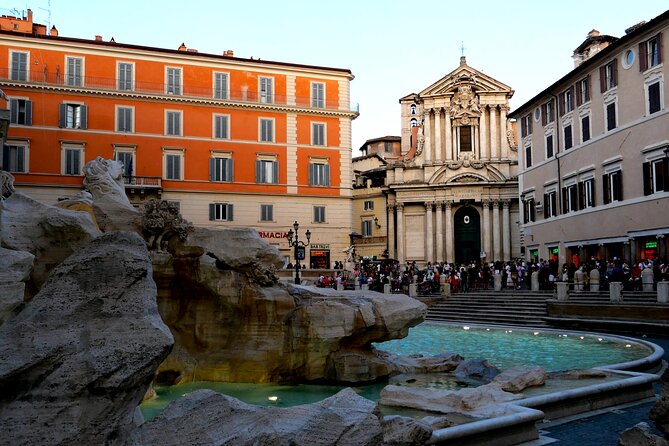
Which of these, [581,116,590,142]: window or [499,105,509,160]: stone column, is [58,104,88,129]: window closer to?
[581,116,590,142]: window

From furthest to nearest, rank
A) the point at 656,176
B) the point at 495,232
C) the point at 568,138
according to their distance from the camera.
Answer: the point at 495,232
the point at 568,138
the point at 656,176

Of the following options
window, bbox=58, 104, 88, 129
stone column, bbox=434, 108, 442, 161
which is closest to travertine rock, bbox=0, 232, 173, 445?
window, bbox=58, 104, 88, 129

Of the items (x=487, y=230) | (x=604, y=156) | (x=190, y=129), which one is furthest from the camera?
(x=487, y=230)

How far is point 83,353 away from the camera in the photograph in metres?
3.62

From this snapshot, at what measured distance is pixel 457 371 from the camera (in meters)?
12.8

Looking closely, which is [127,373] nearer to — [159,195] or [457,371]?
[457,371]

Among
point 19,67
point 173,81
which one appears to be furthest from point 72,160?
point 173,81

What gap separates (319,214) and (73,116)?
17209 millimetres

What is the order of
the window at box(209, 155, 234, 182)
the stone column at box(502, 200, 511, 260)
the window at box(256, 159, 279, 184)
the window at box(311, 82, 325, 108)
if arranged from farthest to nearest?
the stone column at box(502, 200, 511, 260)
the window at box(311, 82, 325, 108)
the window at box(256, 159, 279, 184)
the window at box(209, 155, 234, 182)

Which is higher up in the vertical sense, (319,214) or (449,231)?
(319,214)

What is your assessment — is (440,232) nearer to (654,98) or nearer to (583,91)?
(583,91)

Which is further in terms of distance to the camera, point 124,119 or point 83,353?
point 124,119

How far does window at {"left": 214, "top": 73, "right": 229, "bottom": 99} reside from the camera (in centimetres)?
4362

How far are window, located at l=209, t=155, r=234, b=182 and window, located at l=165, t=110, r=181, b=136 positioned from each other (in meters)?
2.89
